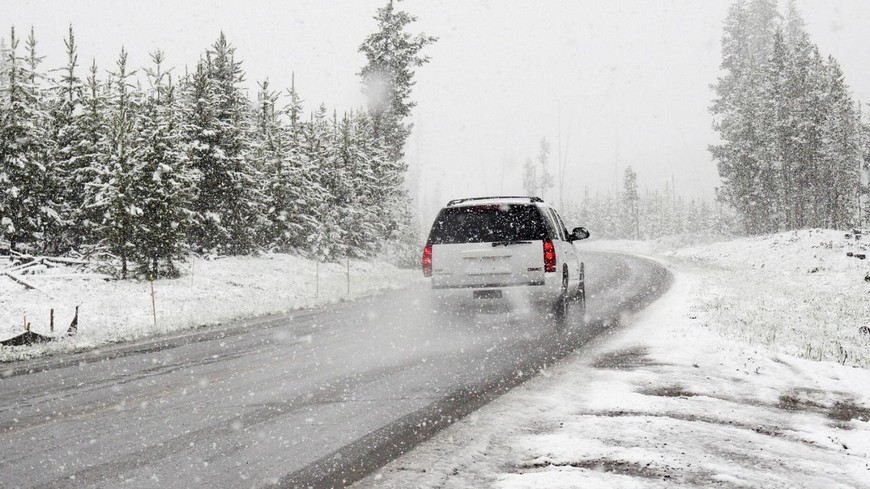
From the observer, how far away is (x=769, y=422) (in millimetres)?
4945

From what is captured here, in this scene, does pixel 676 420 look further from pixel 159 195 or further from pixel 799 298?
pixel 159 195

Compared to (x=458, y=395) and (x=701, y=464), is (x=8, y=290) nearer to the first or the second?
(x=458, y=395)

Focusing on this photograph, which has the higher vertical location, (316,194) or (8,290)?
(316,194)

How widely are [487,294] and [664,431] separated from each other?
6.18m

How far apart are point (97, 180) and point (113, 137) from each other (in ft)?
6.26

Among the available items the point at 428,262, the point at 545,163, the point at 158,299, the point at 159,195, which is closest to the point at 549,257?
the point at 428,262

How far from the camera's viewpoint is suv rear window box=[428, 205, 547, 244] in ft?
35.4

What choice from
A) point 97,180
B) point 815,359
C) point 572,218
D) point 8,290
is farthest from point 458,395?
point 572,218

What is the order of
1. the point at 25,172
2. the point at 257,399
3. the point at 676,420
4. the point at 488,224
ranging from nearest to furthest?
1. the point at 676,420
2. the point at 257,399
3. the point at 488,224
4. the point at 25,172

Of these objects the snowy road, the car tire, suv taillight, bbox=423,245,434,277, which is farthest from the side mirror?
suv taillight, bbox=423,245,434,277

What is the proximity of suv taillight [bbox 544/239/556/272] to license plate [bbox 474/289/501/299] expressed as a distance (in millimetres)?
879

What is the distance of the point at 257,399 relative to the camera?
5.84 m

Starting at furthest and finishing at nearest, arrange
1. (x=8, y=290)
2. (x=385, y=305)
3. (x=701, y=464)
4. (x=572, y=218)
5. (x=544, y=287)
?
(x=572, y=218)
(x=8, y=290)
(x=385, y=305)
(x=544, y=287)
(x=701, y=464)

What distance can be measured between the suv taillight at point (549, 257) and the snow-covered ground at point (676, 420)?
5.29ft
